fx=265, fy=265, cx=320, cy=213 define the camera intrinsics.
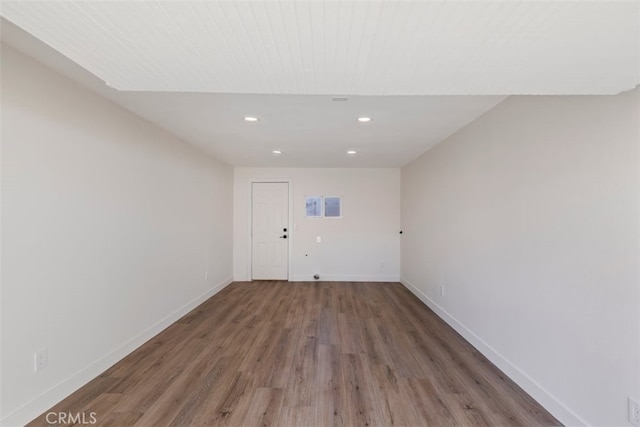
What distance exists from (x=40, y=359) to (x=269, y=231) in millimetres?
3871

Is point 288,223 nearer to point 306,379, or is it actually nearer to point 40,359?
point 306,379

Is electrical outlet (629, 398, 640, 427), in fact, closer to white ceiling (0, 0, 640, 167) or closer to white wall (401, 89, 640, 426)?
white wall (401, 89, 640, 426)

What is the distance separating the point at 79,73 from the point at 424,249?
4318mm

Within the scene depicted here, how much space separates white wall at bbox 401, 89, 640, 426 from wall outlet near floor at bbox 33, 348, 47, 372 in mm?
3423

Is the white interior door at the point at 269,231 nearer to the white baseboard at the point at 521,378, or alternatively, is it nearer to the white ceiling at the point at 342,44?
the white baseboard at the point at 521,378

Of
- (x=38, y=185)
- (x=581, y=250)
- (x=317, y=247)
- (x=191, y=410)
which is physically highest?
(x=38, y=185)

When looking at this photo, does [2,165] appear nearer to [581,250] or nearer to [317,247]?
[581,250]

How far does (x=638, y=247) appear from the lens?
52.4 inches

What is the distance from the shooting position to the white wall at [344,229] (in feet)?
17.9

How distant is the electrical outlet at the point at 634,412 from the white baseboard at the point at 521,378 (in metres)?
0.29

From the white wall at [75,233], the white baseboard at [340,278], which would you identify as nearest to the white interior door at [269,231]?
the white baseboard at [340,278]

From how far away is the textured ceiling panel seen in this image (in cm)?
84

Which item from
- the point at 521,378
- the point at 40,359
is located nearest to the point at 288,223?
the point at 40,359

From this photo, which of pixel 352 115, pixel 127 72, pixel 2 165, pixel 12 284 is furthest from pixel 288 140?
pixel 12 284
